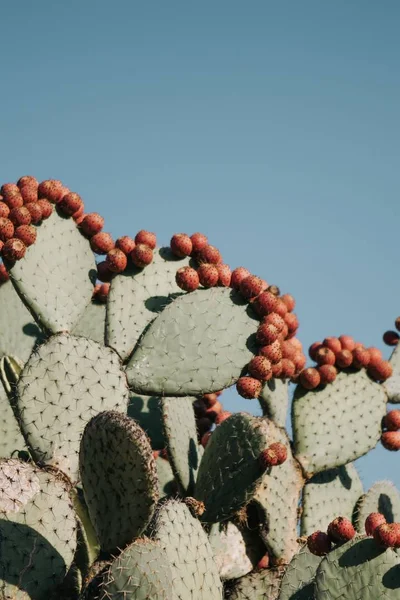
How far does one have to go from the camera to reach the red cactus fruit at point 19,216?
4332 mm

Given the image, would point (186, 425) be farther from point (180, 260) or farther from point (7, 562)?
point (7, 562)

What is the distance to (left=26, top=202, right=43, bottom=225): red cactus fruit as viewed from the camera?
4414 mm

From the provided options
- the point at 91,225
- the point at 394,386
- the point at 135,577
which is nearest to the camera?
the point at 135,577

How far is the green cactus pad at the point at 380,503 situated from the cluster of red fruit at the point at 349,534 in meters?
1.62

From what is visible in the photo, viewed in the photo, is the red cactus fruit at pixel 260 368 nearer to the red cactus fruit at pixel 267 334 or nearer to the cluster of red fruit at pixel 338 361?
the red cactus fruit at pixel 267 334

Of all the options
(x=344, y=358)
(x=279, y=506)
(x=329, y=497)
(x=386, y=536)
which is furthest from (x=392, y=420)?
(x=386, y=536)

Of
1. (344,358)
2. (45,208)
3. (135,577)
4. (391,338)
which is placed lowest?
(135,577)

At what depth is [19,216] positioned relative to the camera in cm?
433

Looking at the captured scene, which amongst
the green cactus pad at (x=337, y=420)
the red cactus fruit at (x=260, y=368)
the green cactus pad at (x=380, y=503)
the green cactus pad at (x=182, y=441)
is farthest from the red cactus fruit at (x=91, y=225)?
the green cactus pad at (x=380, y=503)

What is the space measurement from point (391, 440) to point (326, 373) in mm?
432

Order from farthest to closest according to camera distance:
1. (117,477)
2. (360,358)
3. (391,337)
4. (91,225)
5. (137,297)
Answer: (391,337), (360,358), (91,225), (137,297), (117,477)

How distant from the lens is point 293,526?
444 centimetres

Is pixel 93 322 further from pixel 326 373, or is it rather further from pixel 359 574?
pixel 359 574

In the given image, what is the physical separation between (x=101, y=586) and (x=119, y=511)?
1.01 ft
